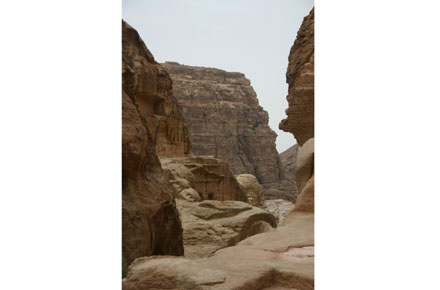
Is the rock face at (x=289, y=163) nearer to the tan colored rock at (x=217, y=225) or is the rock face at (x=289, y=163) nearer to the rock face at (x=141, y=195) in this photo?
the tan colored rock at (x=217, y=225)

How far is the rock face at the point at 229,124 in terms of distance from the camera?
1599 inches

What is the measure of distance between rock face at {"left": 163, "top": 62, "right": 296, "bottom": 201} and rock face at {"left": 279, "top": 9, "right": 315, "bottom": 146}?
32.9 metres

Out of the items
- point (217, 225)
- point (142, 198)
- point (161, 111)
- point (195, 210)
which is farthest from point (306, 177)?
point (161, 111)

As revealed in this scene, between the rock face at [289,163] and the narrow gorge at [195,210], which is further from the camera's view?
the rock face at [289,163]

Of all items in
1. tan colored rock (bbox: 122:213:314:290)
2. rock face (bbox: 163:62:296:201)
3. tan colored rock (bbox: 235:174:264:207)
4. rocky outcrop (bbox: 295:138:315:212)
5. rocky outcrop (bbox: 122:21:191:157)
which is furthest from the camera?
rock face (bbox: 163:62:296:201)

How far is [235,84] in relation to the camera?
4528 centimetres

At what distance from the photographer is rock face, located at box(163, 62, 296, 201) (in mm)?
40625

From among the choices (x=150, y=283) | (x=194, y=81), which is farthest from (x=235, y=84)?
(x=150, y=283)

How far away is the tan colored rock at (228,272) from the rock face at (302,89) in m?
3.99

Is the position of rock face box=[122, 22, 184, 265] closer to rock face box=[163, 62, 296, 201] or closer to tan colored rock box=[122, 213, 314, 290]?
tan colored rock box=[122, 213, 314, 290]

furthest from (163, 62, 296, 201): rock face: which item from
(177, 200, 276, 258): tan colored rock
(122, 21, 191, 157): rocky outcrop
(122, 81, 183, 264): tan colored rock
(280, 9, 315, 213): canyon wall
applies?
(122, 81, 183, 264): tan colored rock

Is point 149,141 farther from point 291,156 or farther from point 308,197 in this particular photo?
point 291,156

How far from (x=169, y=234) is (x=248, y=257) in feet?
7.11

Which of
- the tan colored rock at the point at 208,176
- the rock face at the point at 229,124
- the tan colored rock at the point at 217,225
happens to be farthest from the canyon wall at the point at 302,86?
the rock face at the point at 229,124
